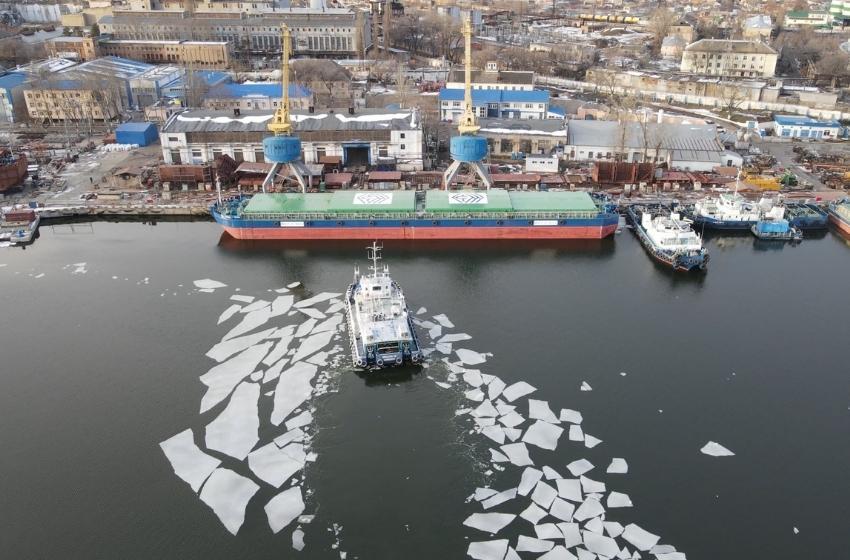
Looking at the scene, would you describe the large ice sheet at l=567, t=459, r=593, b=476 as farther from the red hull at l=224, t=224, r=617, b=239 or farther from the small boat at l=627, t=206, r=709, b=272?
the red hull at l=224, t=224, r=617, b=239

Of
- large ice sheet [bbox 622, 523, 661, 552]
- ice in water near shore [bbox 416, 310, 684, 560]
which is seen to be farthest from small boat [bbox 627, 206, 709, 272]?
large ice sheet [bbox 622, 523, 661, 552]

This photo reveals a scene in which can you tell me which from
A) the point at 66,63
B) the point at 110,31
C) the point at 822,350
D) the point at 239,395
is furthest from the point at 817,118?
the point at 110,31

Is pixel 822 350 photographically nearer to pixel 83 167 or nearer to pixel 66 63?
pixel 83 167

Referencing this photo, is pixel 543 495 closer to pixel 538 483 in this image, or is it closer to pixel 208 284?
pixel 538 483

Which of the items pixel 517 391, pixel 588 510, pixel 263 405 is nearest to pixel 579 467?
pixel 588 510

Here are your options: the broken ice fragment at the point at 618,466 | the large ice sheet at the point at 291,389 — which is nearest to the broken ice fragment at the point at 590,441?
the broken ice fragment at the point at 618,466

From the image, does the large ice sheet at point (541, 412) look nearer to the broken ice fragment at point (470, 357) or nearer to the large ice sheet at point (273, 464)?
the broken ice fragment at point (470, 357)
